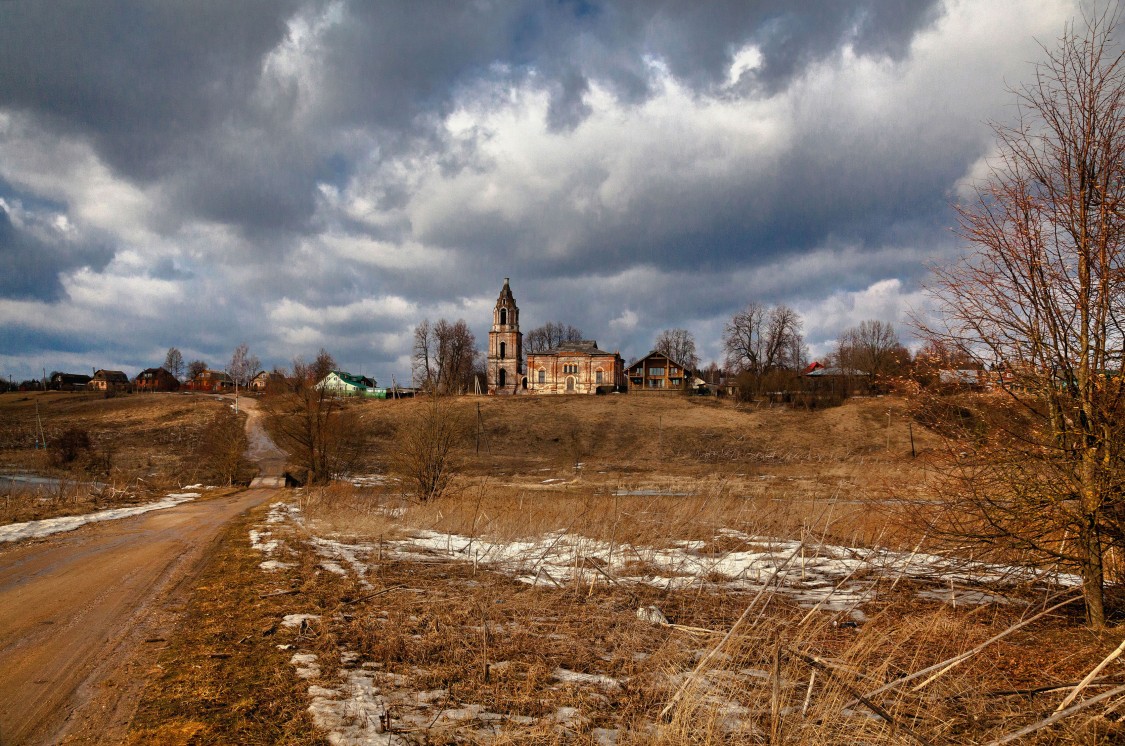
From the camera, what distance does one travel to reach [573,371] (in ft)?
293

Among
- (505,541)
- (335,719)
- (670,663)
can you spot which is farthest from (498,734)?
(505,541)

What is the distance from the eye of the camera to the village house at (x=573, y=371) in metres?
88.8

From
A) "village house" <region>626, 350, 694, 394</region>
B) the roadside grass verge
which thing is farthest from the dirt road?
"village house" <region>626, 350, 694, 394</region>

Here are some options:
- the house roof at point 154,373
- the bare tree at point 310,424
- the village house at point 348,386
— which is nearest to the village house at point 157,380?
the house roof at point 154,373

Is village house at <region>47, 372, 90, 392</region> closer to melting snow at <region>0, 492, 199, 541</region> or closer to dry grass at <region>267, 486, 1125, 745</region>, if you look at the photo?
melting snow at <region>0, 492, 199, 541</region>

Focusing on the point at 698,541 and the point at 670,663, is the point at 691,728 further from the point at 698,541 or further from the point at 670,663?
the point at 698,541

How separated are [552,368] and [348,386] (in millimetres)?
35225

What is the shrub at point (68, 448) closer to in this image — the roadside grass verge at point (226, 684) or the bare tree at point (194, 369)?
the roadside grass verge at point (226, 684)

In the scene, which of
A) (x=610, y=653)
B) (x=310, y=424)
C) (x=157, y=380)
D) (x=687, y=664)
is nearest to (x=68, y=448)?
(x=310, y=424)

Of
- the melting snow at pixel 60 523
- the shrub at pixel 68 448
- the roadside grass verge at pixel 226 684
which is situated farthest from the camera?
the shrub at pixel 68 448

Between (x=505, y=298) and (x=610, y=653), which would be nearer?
(x=610, y=653)

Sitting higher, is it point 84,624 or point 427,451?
point 427,451

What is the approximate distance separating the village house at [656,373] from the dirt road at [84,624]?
78.4 meters

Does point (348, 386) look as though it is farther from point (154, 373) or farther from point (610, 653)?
point (610, 653)
